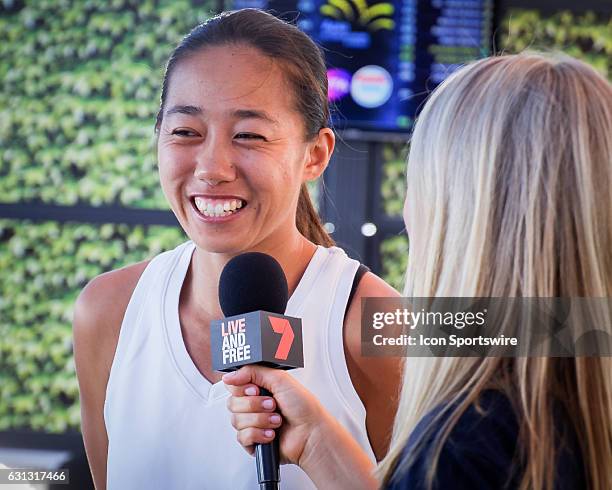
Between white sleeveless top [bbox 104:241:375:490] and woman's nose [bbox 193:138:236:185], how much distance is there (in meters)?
0.20

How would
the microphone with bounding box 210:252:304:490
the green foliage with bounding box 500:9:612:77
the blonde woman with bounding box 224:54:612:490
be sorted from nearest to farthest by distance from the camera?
the blonde woman with bounding box 224:54:612:490 → the microphone with bounding box 210:252:304:490 → the green foliage with bounding box 500:9:612:77

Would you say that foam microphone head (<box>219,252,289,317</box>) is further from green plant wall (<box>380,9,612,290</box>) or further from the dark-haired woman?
green plant wall (<box>380,9,612,290</box>)

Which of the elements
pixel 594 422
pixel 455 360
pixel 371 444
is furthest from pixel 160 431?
pixel 594 422

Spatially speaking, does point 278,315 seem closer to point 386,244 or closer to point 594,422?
point 594,422

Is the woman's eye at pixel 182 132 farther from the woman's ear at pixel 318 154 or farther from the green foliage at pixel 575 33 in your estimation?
the green foliage at pixel 575 33

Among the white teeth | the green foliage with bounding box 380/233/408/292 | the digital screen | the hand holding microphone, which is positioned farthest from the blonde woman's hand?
the green foliage with bounding box 380/233/408/292

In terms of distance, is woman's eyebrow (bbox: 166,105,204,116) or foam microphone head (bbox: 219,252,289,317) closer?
foam microphone head (bbox: 219,252,289,317)

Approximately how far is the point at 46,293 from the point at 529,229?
2.72 metres

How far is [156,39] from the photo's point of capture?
351 centimetres

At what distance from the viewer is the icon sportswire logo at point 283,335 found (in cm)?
114

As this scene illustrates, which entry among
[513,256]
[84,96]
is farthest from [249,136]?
[84,96]

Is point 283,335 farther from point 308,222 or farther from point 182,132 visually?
point 308,222

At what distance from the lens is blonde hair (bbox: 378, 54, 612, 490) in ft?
3.30

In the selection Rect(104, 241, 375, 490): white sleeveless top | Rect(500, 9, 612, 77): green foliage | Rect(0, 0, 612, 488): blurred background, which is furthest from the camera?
Rect(500, 9, 612, 77): green foliage
